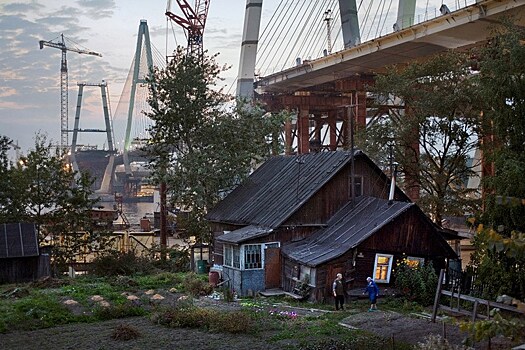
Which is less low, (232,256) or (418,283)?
(232,256)

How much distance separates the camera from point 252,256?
23.2 metres

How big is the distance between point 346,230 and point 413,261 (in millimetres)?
2658

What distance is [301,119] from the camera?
65.1 metres

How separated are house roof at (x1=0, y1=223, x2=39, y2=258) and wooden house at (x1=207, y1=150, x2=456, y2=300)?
27.0 feet

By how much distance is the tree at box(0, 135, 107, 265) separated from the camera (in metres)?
33.0

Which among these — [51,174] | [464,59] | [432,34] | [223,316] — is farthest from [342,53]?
[223,316]

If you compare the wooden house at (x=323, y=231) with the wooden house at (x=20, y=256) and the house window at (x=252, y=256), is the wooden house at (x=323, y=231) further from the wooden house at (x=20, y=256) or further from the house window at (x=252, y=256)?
the wooden house at (x=20, y=256)

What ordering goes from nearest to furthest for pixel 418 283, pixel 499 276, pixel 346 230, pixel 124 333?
pixel 124 333 → pixel 499 276 → pixel 418 283 → pixel 346 230

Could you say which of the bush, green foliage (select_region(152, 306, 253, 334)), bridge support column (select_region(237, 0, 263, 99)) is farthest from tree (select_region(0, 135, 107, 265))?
bridge support column (select_region(237, 0, 263, 99))

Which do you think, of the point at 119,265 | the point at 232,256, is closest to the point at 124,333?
the point at 232,256

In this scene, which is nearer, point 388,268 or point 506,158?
point 506,158

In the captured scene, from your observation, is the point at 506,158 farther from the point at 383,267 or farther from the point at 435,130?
the point at 435,130

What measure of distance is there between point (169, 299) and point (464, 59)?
1823 cm

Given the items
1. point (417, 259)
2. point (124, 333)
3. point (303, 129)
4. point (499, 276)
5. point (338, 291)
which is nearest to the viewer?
point (124, 333)
